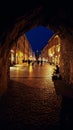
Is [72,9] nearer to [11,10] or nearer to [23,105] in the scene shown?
[11,10]

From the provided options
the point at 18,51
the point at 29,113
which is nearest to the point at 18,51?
the point at 18,51

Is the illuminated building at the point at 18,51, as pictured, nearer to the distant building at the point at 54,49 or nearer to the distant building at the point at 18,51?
the distant building at the point at 18,51

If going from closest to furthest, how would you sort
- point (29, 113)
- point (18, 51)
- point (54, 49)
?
point (29, 113)
point (54, 49)
point (18, 51)

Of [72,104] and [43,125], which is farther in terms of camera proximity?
[72,104]

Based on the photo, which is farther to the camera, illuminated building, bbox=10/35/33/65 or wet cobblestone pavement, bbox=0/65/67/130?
illuminated building, bbox=10/35/33/65

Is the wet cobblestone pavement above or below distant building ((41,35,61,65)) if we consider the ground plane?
below

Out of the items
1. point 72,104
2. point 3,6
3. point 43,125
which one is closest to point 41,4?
point 3,6

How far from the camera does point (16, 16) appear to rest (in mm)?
8945

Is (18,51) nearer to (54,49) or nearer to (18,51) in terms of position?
(18,51)

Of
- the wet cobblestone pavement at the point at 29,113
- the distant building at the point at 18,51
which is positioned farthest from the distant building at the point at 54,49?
the wet cobblestone pavement at the point at 29,113

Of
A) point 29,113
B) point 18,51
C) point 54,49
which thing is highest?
point 54,49

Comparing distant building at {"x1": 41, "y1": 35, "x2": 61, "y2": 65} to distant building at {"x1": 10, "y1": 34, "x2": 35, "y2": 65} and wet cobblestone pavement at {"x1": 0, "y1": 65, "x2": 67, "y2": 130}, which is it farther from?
wet cobblestone pavement at {"x1": 0, "y1": 65, "x2": 67, "y2": 130}

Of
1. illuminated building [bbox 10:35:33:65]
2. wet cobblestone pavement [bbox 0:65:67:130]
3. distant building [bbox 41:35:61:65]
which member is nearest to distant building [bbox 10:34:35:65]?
illuminated building [bbox 10:35:33:65]

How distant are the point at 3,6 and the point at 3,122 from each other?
4.07 m
